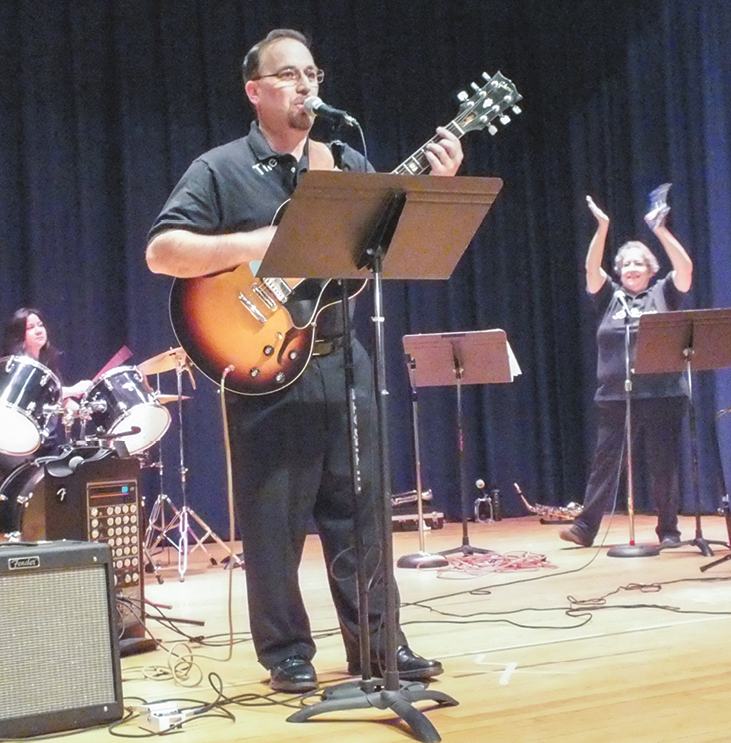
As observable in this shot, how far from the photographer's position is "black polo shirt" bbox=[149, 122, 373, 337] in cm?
286

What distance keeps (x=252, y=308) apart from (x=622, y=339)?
346 cm

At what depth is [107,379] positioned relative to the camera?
16.8 feet

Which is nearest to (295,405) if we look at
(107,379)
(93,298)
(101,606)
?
(101,606)

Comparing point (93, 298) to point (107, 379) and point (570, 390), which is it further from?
point (570, 390)

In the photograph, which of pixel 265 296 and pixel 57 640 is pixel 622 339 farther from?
pixel 57 640

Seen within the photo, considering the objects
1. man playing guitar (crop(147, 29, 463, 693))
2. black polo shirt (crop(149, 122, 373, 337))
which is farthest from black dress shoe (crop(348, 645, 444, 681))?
black polo shirt (crop(149, 122, 373, 337))

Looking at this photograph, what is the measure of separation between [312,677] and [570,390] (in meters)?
5.94

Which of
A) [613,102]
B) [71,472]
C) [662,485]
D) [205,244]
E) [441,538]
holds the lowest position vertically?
[441,538]

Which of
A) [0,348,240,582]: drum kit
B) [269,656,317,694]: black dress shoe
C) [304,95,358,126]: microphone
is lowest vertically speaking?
[269,656,317,694]: black dress shoe

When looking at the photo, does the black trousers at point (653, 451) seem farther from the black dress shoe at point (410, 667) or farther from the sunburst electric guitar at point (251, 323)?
the sunburst electric guitar at point (251, 323)

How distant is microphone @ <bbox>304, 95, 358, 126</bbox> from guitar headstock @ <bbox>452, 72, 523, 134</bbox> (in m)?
0.49

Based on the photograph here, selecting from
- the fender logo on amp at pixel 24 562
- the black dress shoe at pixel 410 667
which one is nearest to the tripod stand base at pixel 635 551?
the black dress shoe at pixel 410 667

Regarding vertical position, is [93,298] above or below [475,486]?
above

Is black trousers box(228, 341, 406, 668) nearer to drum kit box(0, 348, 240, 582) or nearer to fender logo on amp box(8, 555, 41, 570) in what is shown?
fender logo on amp box(8, 555, 41, 570)
